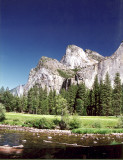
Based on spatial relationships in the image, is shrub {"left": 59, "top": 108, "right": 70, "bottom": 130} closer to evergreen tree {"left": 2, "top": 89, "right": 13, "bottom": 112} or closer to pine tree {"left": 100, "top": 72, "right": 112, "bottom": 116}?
pine tree {"left": 100, "top": 72, "right": 112, "bottom": 116}

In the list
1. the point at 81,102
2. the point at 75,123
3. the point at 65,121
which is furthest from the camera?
the point at 81,102

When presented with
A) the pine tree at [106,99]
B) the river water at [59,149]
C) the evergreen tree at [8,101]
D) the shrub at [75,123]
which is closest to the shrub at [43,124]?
the shrub at [75,123]

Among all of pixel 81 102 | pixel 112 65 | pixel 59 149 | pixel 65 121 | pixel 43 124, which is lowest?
pixel 43 124

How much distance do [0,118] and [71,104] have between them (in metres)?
39.3

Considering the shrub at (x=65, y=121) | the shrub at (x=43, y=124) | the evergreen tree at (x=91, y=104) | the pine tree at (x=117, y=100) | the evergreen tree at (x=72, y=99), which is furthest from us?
the evergreen tree at (x=72, y=99)

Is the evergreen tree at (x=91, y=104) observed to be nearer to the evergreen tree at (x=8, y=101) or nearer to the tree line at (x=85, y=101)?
the tree line at (x=85, y=101)

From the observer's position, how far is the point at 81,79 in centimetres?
11794

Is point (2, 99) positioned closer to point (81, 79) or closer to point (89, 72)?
point (81, 79)

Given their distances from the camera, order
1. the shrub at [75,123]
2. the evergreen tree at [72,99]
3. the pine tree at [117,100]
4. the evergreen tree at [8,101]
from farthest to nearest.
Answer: the evergreen tree at [8,101] < the evergreen tree at [72,99] < the pine tree at [117,100] < the shrub at [75,123]

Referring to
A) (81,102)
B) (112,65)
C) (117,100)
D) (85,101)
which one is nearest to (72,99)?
(85,101)

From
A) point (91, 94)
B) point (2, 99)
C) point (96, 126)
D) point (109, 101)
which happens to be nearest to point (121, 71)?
point (91, 94)

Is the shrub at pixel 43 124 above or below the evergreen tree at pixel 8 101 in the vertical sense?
below

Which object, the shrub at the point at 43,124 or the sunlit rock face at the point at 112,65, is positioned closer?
the shrub at the point at 43,124

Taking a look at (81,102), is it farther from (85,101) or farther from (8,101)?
(8,101)
